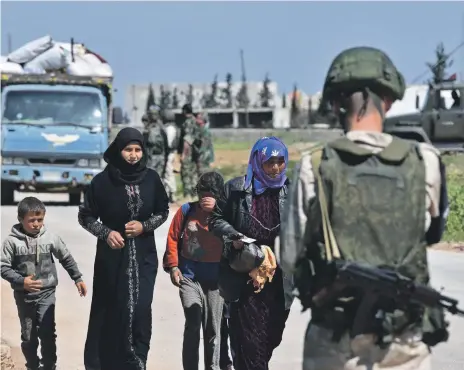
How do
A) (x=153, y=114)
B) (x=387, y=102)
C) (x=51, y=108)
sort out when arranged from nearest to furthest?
(x=387, y=102) < (x=153, y=114) < (x=51, y=108)

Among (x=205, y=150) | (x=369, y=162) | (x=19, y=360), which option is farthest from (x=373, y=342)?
(x=205, y=150)

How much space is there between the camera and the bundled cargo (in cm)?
2162

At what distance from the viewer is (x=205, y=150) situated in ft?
64.3

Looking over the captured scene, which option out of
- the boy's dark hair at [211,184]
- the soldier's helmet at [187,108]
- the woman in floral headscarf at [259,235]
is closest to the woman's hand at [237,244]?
the woman in floral headscarf at [259,235]

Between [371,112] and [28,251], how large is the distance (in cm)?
341

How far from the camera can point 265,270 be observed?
5.66 m

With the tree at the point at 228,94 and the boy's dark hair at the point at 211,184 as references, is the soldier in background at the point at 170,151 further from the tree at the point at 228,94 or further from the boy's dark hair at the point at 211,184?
the tree at the point at 228,94

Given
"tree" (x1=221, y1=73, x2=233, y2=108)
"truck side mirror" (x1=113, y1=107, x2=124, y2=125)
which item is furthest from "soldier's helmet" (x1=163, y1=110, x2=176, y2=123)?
"tree" (x1=221, y1=73, x2=233, y2=108)

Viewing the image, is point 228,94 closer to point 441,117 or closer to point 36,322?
point 441,117

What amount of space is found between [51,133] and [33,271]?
12.8 meters

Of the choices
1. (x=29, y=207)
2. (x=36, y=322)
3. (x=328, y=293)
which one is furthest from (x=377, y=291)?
(x=36, y=322)

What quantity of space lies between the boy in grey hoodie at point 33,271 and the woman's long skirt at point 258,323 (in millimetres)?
1443

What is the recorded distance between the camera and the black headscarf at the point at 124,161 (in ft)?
21.9

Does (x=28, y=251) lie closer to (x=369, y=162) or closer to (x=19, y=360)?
(x=19, y=360)
